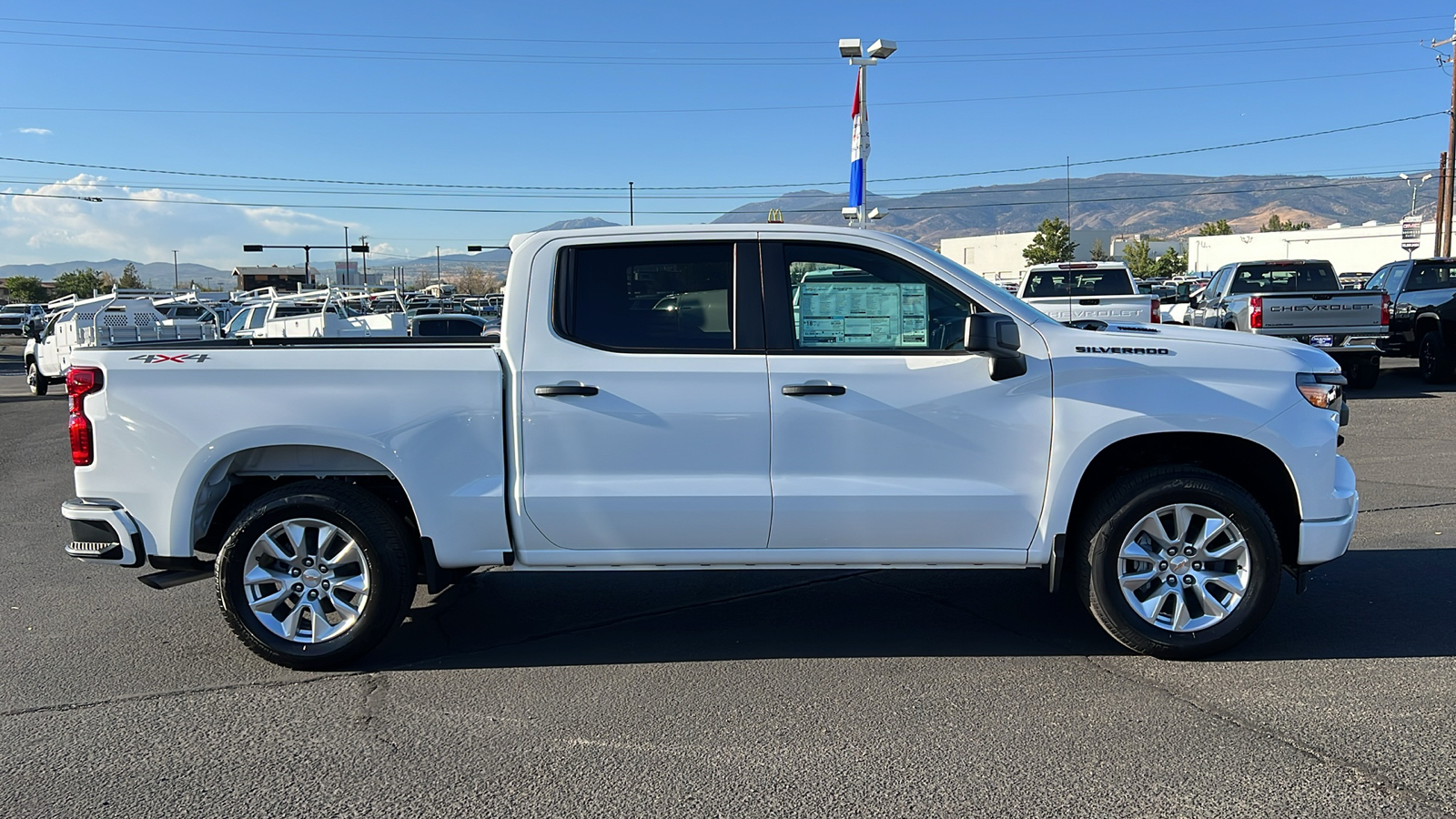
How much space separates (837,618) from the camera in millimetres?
5574

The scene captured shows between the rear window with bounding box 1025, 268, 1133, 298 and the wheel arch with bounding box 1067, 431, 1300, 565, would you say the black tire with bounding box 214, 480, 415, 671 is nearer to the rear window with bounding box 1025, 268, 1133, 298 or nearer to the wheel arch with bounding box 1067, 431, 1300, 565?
the wheel arch with bounding box 1067, 431, 1300, 565

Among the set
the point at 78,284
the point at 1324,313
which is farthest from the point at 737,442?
the point at 78,284

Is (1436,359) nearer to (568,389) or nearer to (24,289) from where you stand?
(568,389)

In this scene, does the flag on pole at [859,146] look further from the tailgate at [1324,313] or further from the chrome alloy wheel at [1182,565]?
the chrome alloy wheel at [1182,565]

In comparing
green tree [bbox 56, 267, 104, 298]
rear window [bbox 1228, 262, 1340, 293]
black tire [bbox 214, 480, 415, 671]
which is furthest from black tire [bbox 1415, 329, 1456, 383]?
green tree [bbox 56, 267, 104, 298]

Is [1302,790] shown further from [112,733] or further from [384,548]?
[112,733]

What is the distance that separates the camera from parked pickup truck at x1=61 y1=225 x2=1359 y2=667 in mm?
4695

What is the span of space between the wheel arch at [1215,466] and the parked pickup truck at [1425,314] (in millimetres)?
12547

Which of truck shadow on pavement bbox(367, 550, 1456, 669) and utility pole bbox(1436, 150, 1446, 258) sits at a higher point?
utility pole bbox(1436, 150, 1446, 258)

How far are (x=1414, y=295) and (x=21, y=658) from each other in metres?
18.5

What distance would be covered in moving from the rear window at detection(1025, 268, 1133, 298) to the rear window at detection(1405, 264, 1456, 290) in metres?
5.06

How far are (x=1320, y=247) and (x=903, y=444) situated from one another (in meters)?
108

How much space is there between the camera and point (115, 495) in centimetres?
483

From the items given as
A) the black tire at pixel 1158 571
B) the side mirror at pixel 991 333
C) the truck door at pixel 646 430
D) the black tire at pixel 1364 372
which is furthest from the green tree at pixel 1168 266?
the truck door at pixel 646 430
